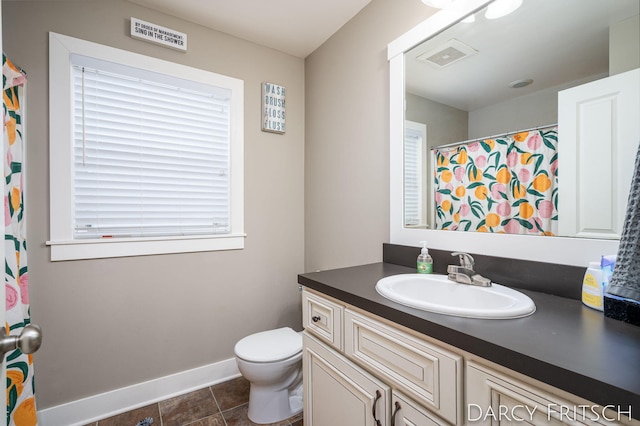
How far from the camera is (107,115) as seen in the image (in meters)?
1.70

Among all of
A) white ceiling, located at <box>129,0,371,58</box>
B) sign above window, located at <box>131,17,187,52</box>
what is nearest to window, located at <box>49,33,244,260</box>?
sign above window, located at <box>131,17,187,52</box>

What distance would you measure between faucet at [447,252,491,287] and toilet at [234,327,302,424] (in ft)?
3.20

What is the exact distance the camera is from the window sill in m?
1.57

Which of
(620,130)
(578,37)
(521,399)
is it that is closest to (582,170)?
(620,130)

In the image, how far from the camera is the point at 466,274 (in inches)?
44.4

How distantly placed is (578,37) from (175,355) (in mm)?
2569

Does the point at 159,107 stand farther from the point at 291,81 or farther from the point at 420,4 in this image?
the point at 420,4

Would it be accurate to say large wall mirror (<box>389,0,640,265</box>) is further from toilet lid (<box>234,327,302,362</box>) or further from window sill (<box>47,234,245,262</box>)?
window sill (<box>47,234,245,262</box>)

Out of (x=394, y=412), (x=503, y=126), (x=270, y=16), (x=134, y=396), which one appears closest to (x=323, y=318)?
(x=394, y=412)

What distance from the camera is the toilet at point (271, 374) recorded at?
1526mm

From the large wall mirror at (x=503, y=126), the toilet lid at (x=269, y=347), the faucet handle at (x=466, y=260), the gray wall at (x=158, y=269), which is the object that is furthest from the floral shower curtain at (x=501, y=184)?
the gray wall at (x=158, y=269)

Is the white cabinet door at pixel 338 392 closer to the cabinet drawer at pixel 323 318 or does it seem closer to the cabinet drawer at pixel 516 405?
the cabinet drawer at pixel 323 318

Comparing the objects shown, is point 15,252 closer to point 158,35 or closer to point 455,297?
point 158,35

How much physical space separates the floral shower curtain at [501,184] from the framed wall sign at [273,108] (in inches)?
50.7
